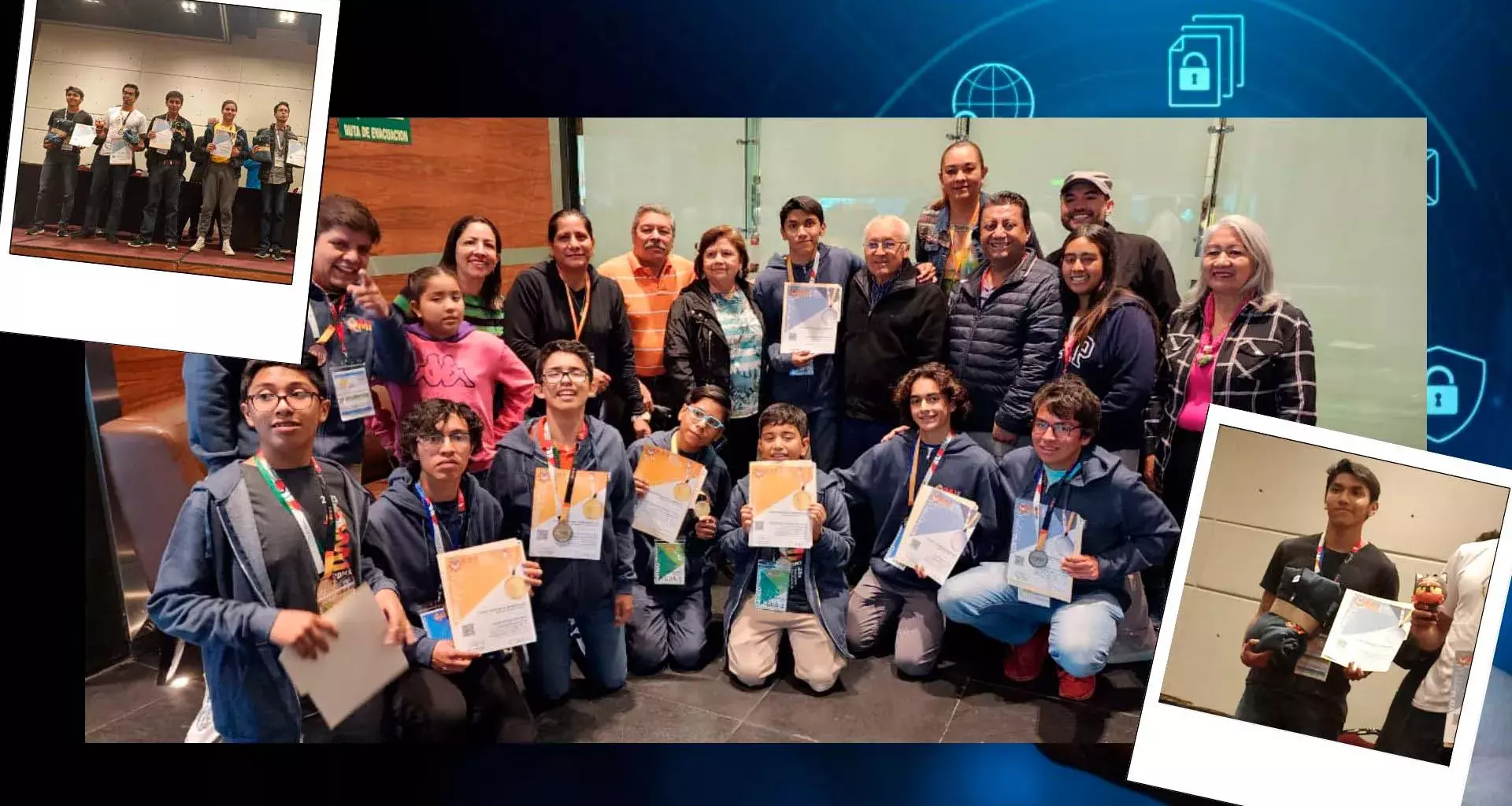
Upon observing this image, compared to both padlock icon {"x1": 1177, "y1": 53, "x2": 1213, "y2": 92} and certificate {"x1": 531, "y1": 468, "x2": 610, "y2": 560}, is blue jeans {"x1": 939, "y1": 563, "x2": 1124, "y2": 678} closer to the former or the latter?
certificate {"x1": 531, "y1": 468, "x2": 610, "y2": 560}

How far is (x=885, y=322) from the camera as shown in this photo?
2.30 meters

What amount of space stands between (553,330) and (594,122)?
0.54 meters

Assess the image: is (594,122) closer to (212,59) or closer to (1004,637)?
(212,59)

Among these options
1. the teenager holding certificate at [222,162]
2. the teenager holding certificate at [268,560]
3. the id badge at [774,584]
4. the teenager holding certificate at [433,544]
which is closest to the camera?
the teenager holding certificate at [222,162]

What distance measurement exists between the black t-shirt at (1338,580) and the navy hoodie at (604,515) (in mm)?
1587

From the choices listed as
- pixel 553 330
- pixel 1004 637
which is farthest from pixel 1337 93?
pixel 553 330

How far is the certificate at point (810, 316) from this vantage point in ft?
7.58

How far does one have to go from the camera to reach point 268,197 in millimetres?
1851

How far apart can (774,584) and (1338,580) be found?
4.47ft

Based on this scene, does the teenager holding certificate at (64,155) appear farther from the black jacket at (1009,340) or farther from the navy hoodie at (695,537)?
the black jacket at (1009,340)

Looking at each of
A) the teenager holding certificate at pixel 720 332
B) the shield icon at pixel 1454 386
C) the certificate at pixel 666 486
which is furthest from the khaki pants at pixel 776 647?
the shield icon at pixel 1454 386

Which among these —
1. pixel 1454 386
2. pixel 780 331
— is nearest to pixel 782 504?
pixel 780 331

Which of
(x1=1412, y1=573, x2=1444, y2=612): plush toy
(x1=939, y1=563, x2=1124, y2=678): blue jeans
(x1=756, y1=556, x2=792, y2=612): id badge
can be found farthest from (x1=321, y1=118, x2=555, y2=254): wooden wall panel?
(x1=1412, y1=573, x2=1444, y2=612): plush toy

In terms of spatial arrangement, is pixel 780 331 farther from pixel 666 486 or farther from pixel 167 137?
pixel 167 137
